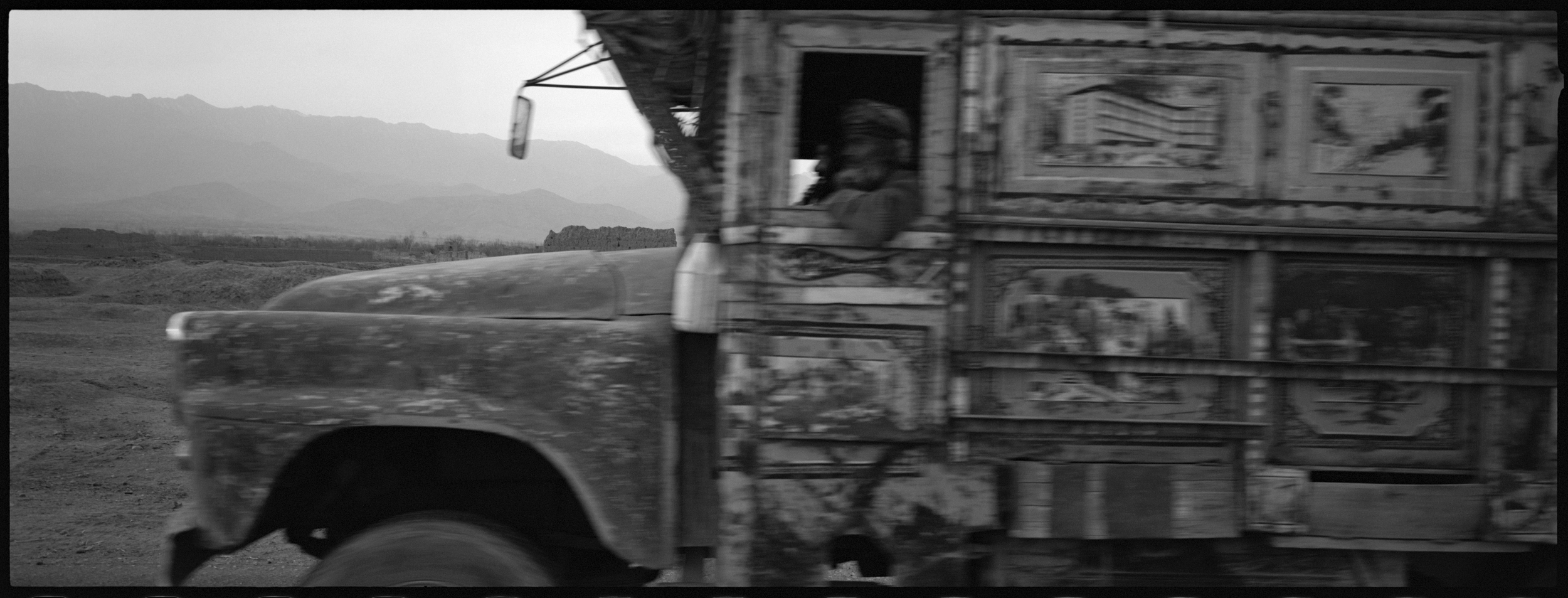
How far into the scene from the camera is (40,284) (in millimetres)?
16859

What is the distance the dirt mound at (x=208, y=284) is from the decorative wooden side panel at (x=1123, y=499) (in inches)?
624

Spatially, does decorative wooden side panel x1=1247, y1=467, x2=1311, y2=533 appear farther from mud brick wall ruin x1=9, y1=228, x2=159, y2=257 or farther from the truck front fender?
mud brick wall ruin x1=9, y1=228, x2=159, y2=257

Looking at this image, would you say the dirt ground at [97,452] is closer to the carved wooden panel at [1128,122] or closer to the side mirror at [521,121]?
the side mirror at [521,121]

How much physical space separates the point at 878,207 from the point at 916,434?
0.69m

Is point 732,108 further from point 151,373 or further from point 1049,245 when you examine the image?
point 151,373

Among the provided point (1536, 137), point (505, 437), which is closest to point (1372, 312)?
point (1536, 137)

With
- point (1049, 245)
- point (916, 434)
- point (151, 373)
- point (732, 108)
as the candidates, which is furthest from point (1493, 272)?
point (151, 373)

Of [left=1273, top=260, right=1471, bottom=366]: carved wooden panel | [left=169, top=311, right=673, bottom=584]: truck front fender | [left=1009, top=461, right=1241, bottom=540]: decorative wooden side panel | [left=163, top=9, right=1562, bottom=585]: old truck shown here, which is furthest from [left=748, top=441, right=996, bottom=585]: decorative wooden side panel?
[left=1273, top=260, right=1471, bottom=366]: carved wooden panel

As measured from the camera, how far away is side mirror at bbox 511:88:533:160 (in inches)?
154

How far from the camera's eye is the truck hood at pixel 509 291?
9.63 ft

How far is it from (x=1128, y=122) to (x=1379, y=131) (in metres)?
0.74

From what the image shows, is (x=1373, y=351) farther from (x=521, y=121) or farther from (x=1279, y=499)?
(x=521, y=121)

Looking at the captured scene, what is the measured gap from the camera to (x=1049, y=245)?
2.66m

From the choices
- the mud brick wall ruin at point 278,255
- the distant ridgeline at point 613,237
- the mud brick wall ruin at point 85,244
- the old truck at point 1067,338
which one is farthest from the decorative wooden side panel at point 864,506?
the mud brick wall ruin at point 85,244
